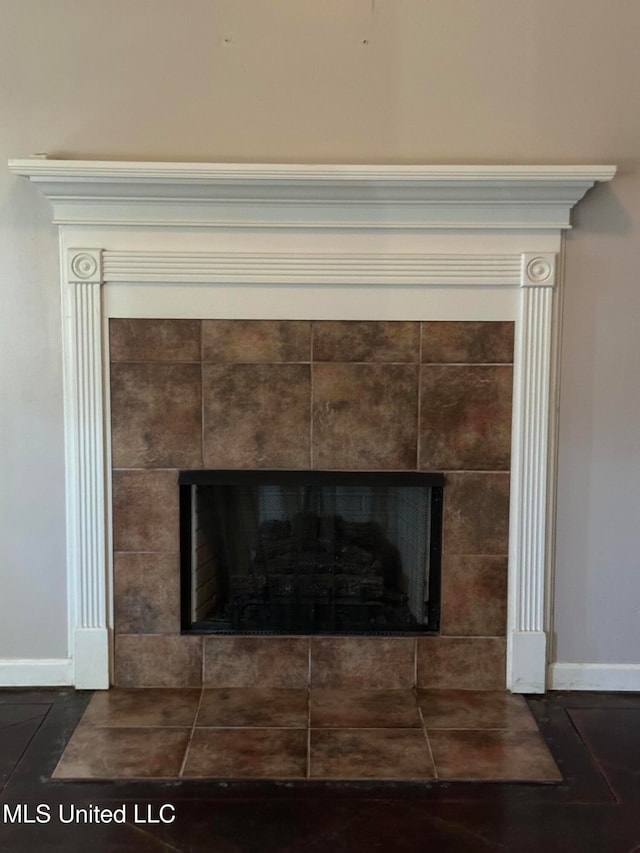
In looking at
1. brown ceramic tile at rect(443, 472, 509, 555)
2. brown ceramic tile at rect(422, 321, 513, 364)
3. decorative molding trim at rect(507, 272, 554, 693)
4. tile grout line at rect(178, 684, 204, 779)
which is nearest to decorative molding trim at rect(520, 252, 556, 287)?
decorative molding trim at rect(507, 272, 554, 693)

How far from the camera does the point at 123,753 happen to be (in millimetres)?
2209

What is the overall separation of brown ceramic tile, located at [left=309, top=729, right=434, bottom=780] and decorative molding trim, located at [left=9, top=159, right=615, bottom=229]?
1.48 meters

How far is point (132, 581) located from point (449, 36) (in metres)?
1.91

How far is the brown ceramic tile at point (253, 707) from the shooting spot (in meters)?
2.38

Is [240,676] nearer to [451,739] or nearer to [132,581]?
[132,581]

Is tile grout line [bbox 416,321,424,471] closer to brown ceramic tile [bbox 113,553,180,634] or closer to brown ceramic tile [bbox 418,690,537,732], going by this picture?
brown ceramic tile [bbox 418,690,537,732]

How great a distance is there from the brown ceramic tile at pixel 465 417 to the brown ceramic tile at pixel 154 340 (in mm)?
722

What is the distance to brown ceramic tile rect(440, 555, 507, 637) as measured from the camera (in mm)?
2564

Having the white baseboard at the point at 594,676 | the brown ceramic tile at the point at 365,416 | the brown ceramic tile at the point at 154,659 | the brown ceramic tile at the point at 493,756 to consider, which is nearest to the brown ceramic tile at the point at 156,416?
the brown ceramic tile at the point at 365,416

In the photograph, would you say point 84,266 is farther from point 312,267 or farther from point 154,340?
point 312,267

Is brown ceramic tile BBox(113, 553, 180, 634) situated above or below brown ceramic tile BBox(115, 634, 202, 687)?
above

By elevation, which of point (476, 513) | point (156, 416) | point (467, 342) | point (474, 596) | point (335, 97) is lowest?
point (474, 596)

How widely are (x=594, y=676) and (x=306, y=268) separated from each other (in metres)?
1.59

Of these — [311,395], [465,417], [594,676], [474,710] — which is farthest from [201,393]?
[594,676]
